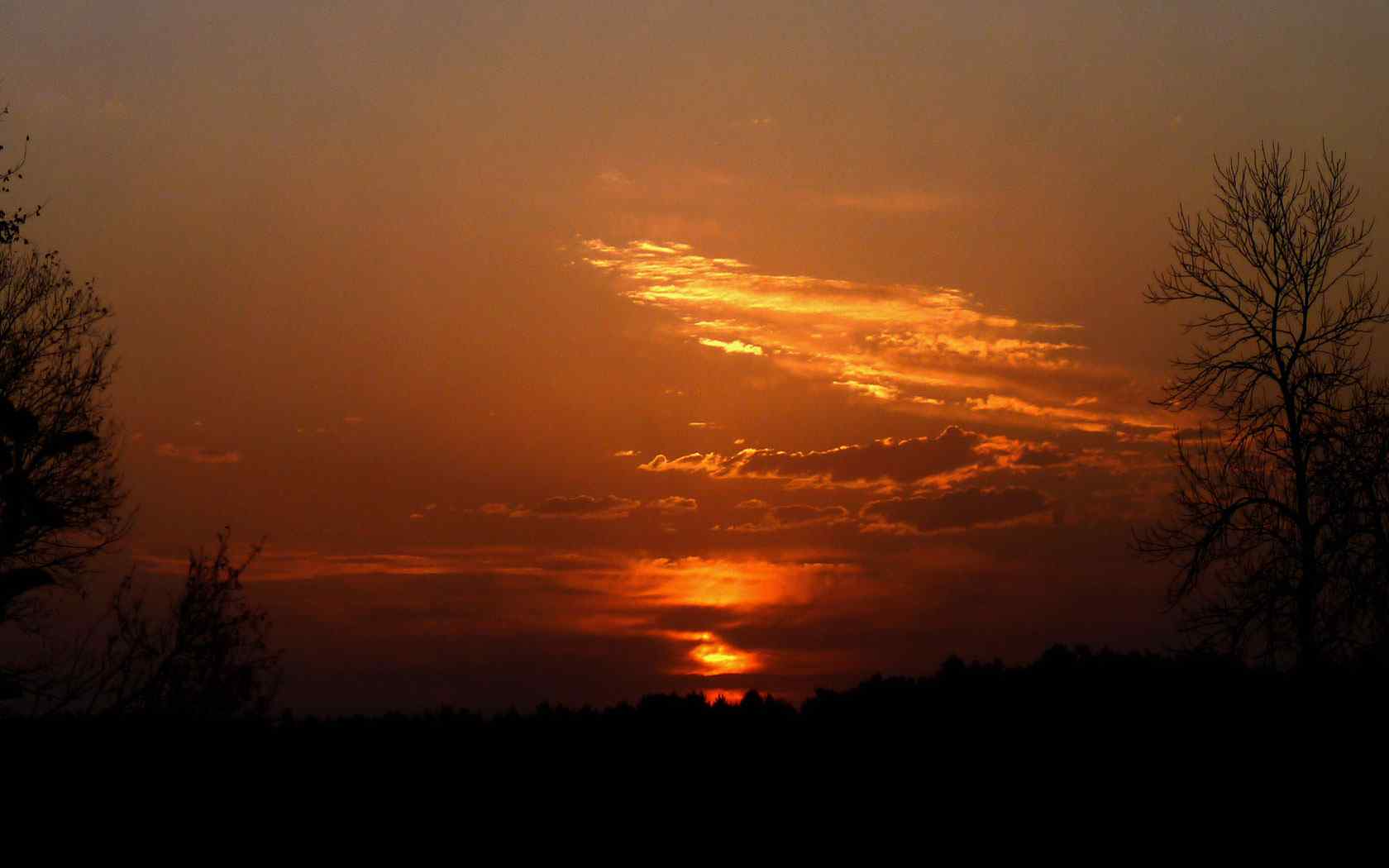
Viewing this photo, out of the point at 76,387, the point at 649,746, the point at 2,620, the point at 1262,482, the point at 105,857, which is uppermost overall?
the point at 76,387

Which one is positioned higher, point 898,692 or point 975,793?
point 898,692

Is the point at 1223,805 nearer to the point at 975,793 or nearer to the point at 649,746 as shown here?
the point at 975,793

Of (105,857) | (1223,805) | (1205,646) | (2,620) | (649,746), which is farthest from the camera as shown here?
(1205,646)

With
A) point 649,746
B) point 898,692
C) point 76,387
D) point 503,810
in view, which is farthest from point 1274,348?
point 76,387

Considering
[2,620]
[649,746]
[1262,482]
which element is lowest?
[649,746]

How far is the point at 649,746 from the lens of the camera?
12898 millimetres

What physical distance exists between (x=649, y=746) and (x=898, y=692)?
3652mm

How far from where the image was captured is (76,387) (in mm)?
26062

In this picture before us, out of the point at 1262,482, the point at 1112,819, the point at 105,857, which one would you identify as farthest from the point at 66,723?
the point at 1262,482

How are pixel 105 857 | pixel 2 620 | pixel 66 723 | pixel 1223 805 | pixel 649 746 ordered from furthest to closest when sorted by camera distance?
1. pixel 2 620
2. pixel 66 723
3. pixel 649 746
4. pixel 1223 805
5. pixel 105 857

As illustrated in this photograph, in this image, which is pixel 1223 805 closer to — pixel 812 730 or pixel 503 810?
pixel 812 730

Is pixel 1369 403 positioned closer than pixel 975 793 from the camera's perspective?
No

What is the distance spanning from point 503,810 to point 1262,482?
69.4 ft

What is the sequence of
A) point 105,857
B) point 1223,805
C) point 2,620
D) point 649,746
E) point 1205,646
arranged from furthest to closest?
point 1205,646 < point 2,620 < point 649,746 < point 1223,805 < point 105,857
